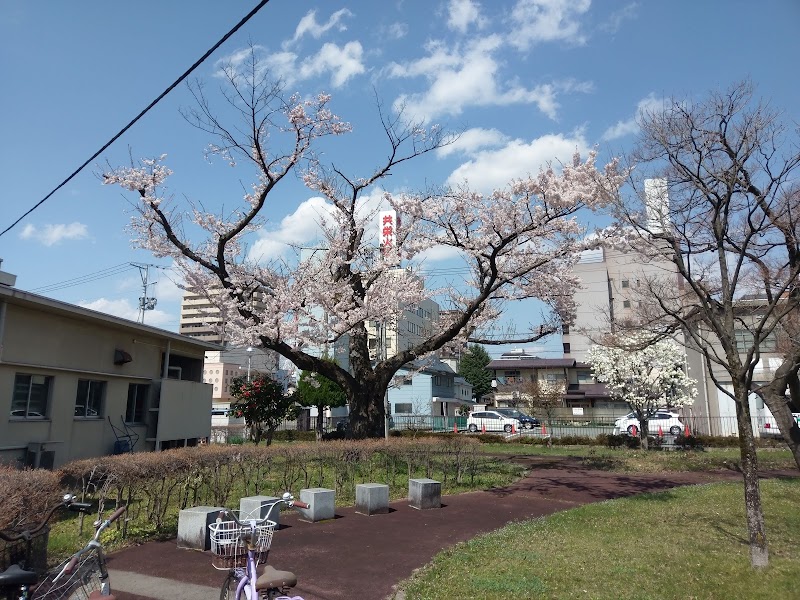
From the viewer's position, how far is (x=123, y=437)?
15.2 meters

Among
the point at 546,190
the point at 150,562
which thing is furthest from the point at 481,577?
the point at 546,190

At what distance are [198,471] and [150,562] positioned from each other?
235 centimetres

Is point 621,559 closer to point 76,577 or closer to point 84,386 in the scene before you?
point 76,577

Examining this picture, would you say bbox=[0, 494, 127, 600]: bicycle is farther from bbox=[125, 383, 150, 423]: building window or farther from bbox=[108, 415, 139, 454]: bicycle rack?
bbox=[125, 383, 150, 423]: building window

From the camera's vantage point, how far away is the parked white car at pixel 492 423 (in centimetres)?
3500

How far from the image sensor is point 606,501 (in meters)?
10.8

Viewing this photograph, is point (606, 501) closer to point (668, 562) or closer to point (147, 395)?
point (668, 562)

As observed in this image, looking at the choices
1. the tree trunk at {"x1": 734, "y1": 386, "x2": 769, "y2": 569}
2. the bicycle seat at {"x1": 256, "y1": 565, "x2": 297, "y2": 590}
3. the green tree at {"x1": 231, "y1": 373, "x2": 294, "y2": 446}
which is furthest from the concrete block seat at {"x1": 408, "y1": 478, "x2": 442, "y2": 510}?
the green tree at {"x1": 231, "y1": 373, "x2": 294, "y2": 446}

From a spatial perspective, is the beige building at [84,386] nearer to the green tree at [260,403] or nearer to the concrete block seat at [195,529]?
the green tree at [260,403]

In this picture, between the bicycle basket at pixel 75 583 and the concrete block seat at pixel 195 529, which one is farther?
the concrete block seat at pixel 195 529

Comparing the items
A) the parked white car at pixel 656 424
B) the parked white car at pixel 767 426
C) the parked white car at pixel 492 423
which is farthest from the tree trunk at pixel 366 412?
the parked white car at pixel 767 426

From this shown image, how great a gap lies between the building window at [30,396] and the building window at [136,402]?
323cm

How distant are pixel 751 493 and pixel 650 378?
22.3 m

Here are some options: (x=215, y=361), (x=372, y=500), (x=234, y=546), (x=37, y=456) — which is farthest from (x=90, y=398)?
(x=215, y=361)
